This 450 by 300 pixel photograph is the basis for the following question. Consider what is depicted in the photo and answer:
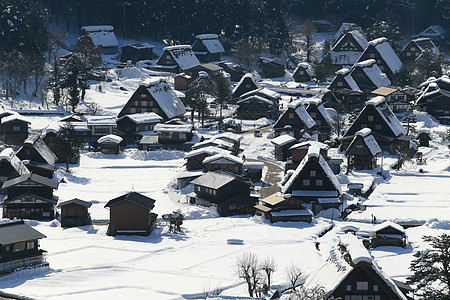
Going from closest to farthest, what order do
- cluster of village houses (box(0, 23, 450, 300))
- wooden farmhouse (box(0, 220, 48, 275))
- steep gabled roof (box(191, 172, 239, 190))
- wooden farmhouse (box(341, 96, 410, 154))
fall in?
1. wooden farmhouse (box(0, 220, 48, 275))
2. cluster of village houses (box(0, 23, 450, 300))
3. steep gabled roof (box(191, 172, 239, 190))
4. wooden farmhouse (box(341, 96, 410, 154))

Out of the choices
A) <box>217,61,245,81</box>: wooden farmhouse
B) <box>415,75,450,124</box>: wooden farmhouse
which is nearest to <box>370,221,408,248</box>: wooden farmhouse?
<box>415,75,450,124</box>: wooden farmhouse

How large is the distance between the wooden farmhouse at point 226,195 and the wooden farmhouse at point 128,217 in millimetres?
5949

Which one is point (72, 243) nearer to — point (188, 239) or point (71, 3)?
Answer: point (188, 239)

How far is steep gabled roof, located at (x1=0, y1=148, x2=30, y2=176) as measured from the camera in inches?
2350

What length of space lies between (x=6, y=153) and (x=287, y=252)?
75.8ft

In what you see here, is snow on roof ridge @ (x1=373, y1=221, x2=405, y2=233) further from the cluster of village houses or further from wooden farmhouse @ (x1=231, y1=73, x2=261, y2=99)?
wooden farmhouse @ (x1=231, y1=73, x2=261, y2=99)

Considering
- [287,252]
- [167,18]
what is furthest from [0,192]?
[167,18]

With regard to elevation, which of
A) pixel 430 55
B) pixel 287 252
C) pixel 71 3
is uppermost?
pixel 71 3

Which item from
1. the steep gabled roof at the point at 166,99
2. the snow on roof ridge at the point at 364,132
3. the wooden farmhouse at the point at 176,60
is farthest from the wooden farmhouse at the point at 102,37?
the snow on roof ridge at the point at 364,132

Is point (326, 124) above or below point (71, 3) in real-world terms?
below

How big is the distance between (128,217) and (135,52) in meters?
52.8

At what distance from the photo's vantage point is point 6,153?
198ft

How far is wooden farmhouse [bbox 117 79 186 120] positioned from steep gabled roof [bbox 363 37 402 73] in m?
27.0

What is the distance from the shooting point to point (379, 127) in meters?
72.1
